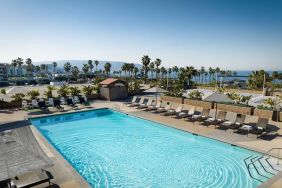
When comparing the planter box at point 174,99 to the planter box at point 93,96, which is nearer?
the planter box at point 174,99

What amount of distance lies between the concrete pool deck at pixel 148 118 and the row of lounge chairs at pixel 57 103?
1.11 meters

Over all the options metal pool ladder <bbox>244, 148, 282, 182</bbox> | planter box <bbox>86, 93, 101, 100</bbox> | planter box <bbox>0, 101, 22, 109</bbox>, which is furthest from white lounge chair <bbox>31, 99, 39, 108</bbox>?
metal pool ladder <bbox>244, 148, 282, 182</bbox>

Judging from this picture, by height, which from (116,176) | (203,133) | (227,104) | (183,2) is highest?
(183,2)

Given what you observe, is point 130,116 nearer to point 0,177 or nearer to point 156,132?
point 156,132

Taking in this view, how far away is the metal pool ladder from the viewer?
830cm

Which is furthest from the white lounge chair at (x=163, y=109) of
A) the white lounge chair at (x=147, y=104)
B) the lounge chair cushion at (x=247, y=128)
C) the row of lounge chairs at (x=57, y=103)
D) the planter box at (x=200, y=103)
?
the row of lounge chairs at (x=57, y=103)

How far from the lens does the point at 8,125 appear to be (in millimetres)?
14117

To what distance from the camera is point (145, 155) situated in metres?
10.8

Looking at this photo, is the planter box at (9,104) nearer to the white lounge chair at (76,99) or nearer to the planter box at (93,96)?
the white lounge chair at (76,99)

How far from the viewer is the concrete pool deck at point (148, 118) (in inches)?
287

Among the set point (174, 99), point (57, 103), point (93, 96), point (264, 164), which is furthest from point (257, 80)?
point (57, 103)

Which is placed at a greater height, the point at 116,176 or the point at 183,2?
the point at 183,2

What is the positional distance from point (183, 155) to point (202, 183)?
267 cm

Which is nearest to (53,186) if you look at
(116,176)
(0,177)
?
(0,177)
